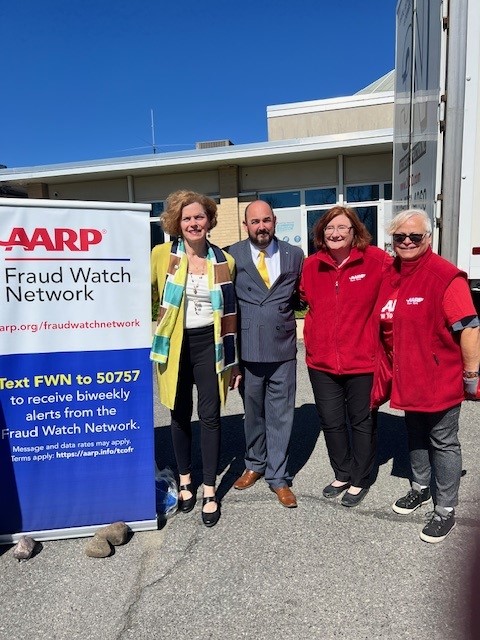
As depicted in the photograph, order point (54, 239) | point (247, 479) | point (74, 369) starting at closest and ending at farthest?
point (54, 239) → point (74, 369) → point (247, 479)

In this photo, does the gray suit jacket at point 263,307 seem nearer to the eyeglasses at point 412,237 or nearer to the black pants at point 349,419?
the black pants at point 349,419

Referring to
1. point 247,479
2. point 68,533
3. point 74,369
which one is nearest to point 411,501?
point 247,479

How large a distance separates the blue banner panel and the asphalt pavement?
0.20 m

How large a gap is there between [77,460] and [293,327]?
1.59 m

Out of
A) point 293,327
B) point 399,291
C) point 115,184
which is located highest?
point 115,184

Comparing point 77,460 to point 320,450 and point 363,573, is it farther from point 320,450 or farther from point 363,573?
point 320,450

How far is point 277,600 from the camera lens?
236 cm

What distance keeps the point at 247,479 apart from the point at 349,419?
0.86m

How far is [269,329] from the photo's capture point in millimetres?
3264

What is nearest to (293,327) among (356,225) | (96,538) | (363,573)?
(356,225)

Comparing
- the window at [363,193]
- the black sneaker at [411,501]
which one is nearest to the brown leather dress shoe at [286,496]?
the black sneaker at [411,501]

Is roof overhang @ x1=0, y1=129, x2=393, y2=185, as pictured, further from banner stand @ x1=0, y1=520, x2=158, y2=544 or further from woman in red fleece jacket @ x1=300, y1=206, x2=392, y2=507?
banner stand @ x1=0, y1=520, x2=158, y2=544

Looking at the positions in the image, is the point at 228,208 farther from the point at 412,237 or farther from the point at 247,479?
the point at 412,237

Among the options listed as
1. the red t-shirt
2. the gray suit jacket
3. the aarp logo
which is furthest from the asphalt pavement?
the aarp logo
